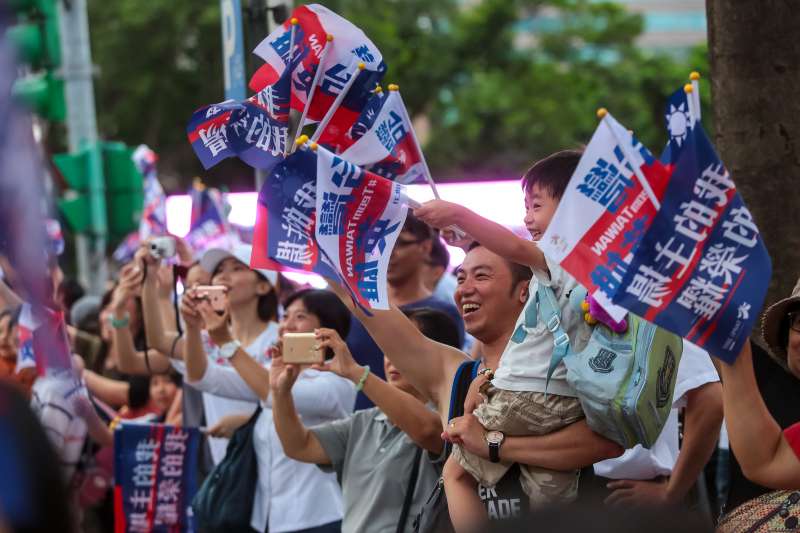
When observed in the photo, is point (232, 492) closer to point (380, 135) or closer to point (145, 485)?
point (145, 485)

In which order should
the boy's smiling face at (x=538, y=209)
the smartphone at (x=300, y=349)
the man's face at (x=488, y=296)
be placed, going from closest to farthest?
the boy's smiling face at (x=538, y=209)
the man's face at (x=488, y=296)
the smartphone at (x=300, y=349)

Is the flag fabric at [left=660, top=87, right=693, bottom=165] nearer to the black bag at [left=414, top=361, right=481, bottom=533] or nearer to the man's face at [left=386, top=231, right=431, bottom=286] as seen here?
the black bag at [left=414, top=361, right=481, bottom=533]

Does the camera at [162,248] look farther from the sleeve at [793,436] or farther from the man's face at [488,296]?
the sleeve at [793,436]

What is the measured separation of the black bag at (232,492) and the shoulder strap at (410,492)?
1.13 m

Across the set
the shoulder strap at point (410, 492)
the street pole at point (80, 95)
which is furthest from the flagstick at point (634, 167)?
the street pole at point (80, 95)

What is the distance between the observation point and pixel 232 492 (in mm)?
5613

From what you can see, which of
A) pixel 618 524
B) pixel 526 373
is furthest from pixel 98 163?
pixel 618 524

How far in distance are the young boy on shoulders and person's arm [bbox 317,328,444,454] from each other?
2.11ft

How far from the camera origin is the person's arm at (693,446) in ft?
14.1

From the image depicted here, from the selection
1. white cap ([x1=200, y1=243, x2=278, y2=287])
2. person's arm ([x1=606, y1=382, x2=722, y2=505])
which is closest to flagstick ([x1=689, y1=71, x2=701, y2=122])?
person's arm ([x1=606, y1=382, x2=722, y2=505])

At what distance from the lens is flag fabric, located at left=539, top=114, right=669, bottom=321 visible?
317cm

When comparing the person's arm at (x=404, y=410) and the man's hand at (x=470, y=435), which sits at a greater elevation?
the man's hand at (x=470, y=435)

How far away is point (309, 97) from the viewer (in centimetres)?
457

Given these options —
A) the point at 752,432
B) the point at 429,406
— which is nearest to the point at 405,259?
the point at 429,406
